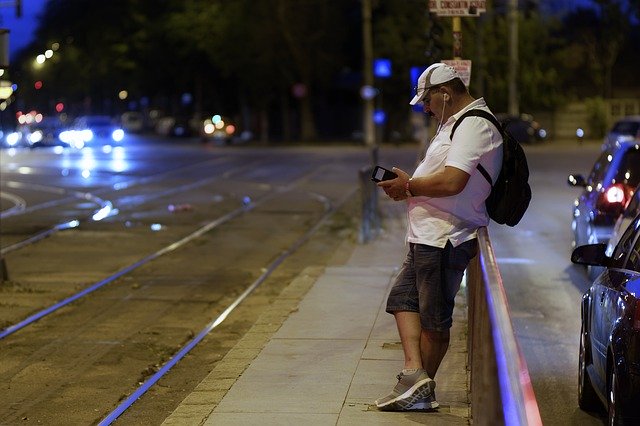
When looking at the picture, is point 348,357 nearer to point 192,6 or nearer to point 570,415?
point 570,415

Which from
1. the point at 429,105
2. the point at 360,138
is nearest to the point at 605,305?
the point at 429,105

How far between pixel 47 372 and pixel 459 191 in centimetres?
409

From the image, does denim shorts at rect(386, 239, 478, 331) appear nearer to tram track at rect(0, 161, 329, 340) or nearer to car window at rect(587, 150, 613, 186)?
tram track at rect(0, 161, 329, 340)

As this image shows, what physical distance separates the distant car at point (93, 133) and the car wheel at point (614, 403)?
2073 inches

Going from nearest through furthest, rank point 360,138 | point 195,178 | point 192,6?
point 195,178, point 360,138, point 192,6

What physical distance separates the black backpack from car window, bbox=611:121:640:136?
26.4 meters

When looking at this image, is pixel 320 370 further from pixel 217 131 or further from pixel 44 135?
pixel 217 131

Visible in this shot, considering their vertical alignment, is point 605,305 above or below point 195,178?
above

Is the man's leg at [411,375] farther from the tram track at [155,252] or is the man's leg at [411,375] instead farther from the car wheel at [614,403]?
the tram track at [155,252]

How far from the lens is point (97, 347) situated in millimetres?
10133

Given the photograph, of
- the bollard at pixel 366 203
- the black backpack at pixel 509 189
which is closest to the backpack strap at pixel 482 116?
the black backpack at pixel 509 189

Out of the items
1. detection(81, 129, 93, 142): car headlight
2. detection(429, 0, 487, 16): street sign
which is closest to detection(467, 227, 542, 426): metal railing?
detection(429, 0, 487, 16): street sign

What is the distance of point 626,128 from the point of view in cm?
3319

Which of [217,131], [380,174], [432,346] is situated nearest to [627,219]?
[432,346]
